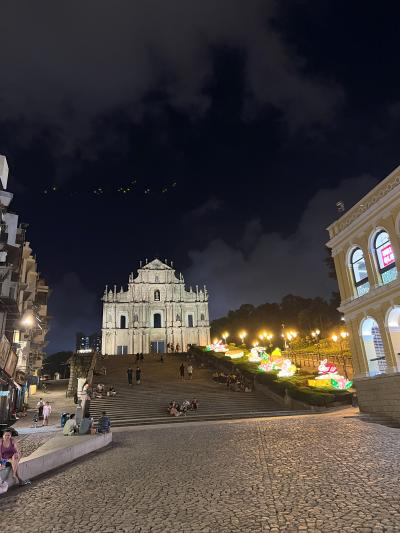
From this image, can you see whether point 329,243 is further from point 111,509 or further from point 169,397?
Result: point 111,509

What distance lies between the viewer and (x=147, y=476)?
373 inches

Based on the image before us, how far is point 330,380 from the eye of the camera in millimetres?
27250

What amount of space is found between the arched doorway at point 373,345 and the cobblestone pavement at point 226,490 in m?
6.62

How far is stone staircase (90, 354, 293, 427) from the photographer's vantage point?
77.7ft

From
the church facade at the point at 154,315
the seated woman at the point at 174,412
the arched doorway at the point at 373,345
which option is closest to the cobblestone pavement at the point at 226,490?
the arched doorway at the point at 373,345

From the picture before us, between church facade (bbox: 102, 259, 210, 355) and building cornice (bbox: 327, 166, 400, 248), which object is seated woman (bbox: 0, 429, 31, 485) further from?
church facade (bbox: 102, 259, 210, 355)

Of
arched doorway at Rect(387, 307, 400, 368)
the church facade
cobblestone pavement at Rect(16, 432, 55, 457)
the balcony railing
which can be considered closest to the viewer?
cobblestone pavement at Rect(16, 432, 55, 457)

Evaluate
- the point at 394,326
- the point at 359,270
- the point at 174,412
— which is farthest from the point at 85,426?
the point at 359,270

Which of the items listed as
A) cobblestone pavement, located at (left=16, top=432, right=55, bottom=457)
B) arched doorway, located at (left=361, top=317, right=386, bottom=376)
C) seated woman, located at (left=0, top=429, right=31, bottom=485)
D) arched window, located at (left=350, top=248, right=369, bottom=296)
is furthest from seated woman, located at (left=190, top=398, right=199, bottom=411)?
seated woman, located at (left=0, top=429, right=31, bottom=485)

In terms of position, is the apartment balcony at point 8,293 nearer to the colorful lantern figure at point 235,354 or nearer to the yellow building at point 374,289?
the yellow building at point 374,289

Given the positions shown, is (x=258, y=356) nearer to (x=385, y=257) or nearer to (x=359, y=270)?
(x=359, y=270)

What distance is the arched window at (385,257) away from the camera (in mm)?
18344

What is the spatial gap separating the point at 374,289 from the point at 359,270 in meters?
2.57

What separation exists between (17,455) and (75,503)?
2.25 metres
